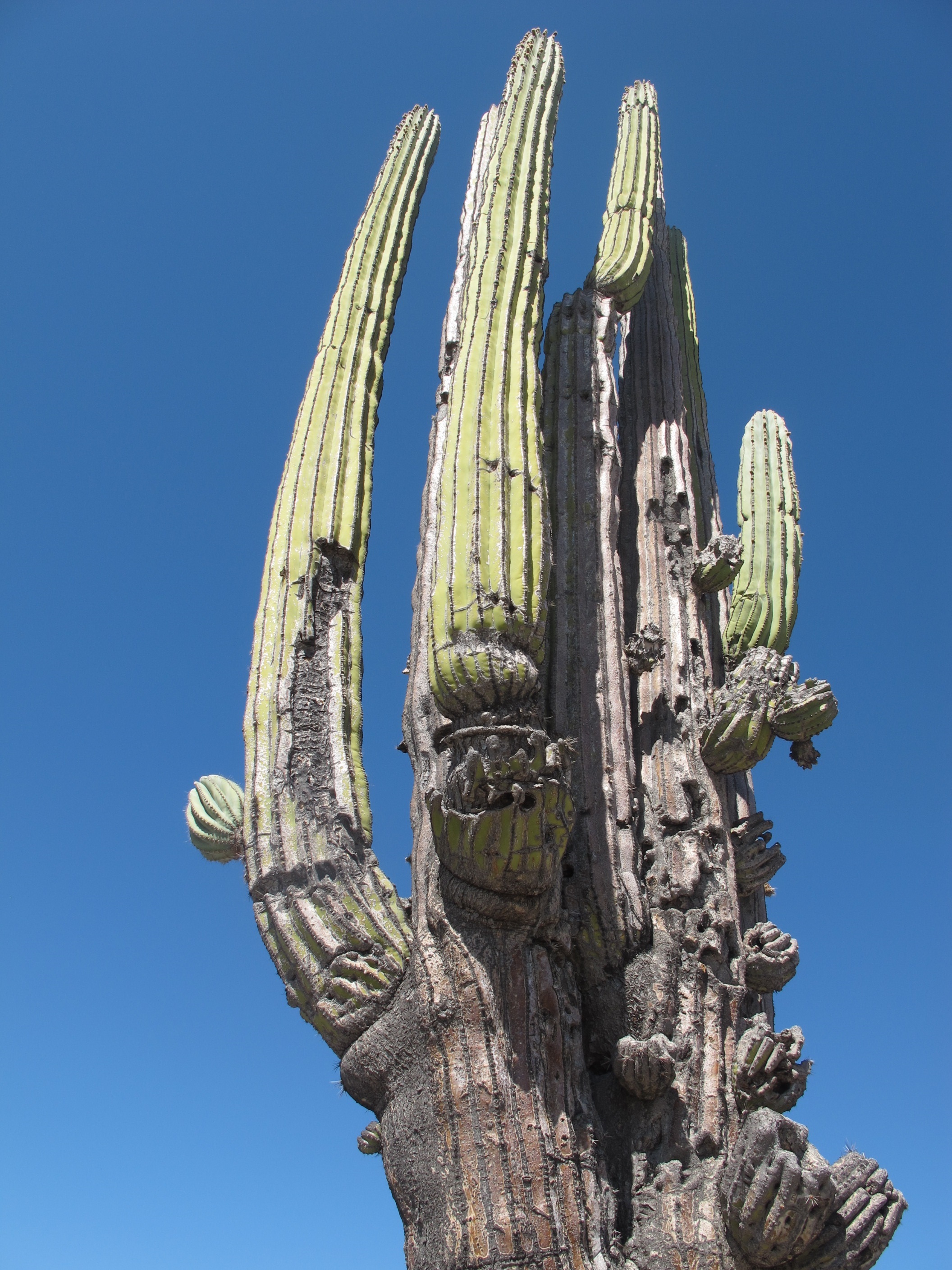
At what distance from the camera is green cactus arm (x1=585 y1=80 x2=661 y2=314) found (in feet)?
15.6

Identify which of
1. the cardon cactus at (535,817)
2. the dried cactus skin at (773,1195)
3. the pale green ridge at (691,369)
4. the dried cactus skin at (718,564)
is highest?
the pale green ridge at (691,369)

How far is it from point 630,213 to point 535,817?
3.47 m

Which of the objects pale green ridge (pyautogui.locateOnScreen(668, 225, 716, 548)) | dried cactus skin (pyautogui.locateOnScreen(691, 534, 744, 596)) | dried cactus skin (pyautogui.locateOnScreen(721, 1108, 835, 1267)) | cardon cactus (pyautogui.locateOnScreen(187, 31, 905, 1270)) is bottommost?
dried cactus skin (pyautogui.locateOnScreen(721, 1108, 835, 1267))

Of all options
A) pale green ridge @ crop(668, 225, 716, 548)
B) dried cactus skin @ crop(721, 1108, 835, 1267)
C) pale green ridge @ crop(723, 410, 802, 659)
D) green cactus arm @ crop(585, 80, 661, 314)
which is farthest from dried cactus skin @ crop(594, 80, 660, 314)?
dried cactus skin @ crop(721, 1108, 835, 1267)

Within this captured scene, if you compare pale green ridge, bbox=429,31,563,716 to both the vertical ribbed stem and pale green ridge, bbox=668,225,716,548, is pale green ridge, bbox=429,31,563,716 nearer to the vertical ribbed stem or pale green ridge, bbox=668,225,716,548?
the vertical ribbed stem

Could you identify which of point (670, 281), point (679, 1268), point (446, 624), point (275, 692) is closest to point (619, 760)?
point (446, 624)

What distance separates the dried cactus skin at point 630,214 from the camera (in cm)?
474

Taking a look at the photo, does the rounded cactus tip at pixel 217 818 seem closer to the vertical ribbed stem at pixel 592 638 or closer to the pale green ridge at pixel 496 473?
the pale green ridge at pixel 496 473

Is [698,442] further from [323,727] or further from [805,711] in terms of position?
[323,727]

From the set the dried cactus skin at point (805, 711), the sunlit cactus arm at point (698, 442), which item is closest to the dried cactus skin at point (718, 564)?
the sunlit cactus arm at point (698, 442)

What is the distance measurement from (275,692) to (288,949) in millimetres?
794

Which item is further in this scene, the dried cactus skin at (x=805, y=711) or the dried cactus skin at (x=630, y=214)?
the dried cactus skin at (x=630, y=214)

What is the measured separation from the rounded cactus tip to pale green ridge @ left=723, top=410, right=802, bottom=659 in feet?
6.87

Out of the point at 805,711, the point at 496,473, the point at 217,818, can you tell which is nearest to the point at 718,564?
the point at 805,711
